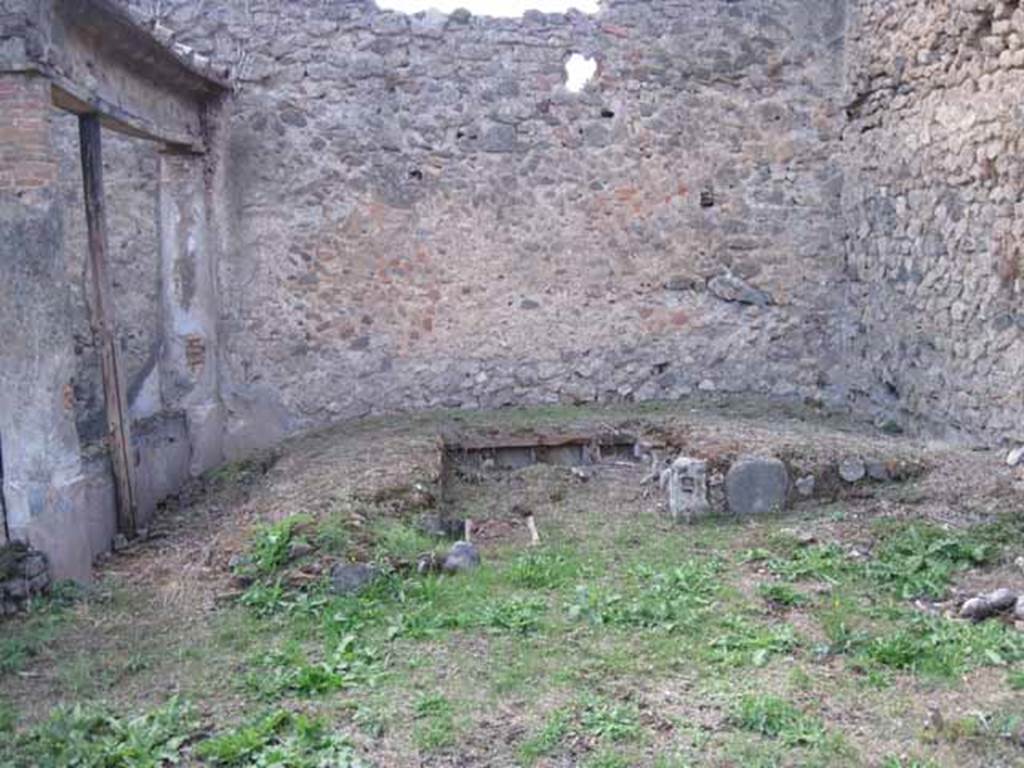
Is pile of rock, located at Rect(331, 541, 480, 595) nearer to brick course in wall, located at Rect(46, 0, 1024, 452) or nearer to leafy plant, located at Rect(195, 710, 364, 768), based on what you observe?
leafy plant, located at Rect(195, 710, 364, 768)

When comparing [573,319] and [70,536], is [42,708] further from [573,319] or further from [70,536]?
[573,319]

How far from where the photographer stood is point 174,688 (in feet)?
15.7

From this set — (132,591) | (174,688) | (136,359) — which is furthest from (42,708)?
(136,359)

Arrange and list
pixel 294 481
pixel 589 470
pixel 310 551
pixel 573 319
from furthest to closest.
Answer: pixel 573 319 < pixel 589 470 < pixel 294 481 < pixel 310 551

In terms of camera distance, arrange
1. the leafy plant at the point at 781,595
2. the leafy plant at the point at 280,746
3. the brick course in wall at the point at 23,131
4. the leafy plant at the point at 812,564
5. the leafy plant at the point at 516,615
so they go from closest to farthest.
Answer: the leafy plant at the point at 280,746 < the leafy plant at the point at 516,615 < the leafy plant at the point at 781,595 < the leafy plant at the point at 812,564 < the brick course in wall at the point at 23,131

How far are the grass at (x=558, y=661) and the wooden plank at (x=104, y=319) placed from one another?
A: 5.49 feet

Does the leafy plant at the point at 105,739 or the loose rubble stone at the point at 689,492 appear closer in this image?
the leafy plant at the point at 105,739

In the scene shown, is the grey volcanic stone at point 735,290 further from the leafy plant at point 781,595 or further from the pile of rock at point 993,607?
the pile of rock at point 993,607

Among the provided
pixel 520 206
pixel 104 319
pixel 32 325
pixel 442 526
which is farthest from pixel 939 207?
pixel 32 325

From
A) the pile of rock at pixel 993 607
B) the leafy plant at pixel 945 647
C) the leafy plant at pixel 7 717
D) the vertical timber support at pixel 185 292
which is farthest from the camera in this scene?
the vertical timber support at pixel 185 292

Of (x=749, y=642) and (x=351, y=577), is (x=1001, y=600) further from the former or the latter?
(x=351, y=577)

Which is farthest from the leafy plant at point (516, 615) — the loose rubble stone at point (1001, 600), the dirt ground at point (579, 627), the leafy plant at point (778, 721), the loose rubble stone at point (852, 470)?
the loose rubble stone at point (852, 470)

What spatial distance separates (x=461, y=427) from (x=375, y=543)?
10.8 ft

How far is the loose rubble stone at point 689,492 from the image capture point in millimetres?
7180
